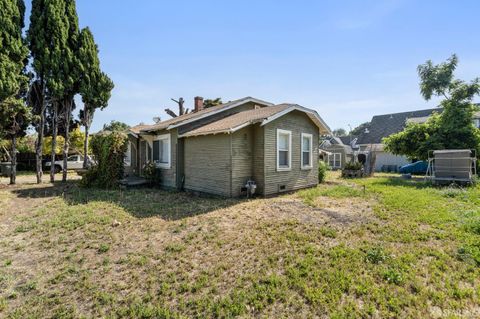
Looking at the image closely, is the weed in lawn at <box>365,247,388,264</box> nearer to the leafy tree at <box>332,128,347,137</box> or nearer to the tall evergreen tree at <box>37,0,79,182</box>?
the tall evergreen tree at <box>37,0,79,182</box>

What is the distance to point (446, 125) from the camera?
15758 mm

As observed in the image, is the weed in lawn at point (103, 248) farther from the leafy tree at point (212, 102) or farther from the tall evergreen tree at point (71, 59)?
the leafy tree at point (212, 102)

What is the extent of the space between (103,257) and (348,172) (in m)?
17.8

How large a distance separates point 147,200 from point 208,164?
278 centimetres

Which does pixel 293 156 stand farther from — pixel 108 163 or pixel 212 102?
pixel 212 102

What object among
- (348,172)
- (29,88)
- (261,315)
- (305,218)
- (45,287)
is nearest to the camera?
(261,315)

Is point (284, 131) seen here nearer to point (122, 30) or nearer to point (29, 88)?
point (122, 30)

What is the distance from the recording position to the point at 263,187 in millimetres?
9914

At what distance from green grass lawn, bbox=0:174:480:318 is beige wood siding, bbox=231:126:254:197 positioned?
80.1 inches

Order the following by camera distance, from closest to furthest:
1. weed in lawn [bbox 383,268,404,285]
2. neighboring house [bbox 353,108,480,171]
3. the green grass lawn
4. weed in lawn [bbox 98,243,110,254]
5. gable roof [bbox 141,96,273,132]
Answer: the green grass lawn < weed in lawn [bbox 383,268,404,285] < weed in lawn [bbox 98,243,110,254] < gable roof [bbox 141,96,273,132] < neighboring house [bbox 353,108,480,171]

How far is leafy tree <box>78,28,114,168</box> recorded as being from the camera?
46.9 feet

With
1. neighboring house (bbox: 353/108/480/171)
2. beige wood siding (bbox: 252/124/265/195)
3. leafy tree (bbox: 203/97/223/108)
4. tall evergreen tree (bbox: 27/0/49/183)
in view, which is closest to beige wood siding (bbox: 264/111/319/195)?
beige wood siding (bbox: 252/124/265/195)

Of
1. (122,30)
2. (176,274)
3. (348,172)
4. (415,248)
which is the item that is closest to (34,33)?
(122,30)

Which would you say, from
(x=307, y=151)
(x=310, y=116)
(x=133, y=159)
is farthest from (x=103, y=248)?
(x=133, y=159)
